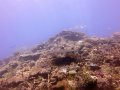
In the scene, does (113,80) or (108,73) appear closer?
(113,80)

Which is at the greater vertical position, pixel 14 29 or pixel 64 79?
pixel 64 79

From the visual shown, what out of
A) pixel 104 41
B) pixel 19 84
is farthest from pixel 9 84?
pixel 104 41

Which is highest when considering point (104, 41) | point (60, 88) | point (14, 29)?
point (60, 88)

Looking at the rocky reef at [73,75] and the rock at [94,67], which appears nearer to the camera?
the rocky reef at [73,75]

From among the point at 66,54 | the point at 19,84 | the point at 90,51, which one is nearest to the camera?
the point at 19,84

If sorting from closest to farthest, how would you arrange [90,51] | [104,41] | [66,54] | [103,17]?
1. [66,54]
2. [90,51]
3. [104,41]
4. [103,17]

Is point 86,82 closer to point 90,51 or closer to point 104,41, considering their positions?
point 90,51

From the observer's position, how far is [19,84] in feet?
28.7

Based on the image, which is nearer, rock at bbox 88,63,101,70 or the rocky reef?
the rocky reef

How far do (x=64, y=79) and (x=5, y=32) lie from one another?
15512cm

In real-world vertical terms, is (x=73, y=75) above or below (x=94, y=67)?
above

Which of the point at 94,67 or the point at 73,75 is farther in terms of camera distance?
the point at 94,67

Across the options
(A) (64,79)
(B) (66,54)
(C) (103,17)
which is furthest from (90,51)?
(C) (103,17)

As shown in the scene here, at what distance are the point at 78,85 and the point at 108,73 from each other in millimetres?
2026
